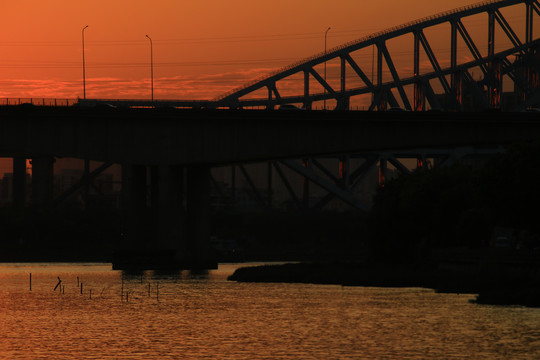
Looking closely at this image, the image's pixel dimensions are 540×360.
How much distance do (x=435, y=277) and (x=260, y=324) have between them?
32669mm

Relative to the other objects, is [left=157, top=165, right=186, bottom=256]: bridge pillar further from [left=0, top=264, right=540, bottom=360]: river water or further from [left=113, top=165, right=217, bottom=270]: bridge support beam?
[left=0, top=264, right=540, bottom=360]: river water

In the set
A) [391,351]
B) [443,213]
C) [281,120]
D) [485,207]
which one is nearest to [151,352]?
[391,351]

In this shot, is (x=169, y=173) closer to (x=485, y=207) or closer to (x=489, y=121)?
(x=489, y=121)

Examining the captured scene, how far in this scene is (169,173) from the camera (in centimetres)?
13912

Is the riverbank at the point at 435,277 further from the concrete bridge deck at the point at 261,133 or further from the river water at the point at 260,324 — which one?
the concrete bridge deck at the point at 261,133

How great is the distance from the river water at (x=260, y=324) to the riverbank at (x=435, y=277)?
164cm

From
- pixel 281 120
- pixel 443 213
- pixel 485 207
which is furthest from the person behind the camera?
pixel 281 120

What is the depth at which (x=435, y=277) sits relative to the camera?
348ft

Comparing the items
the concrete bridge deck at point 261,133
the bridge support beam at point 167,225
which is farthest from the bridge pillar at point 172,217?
the concrete bridge deck at point 261,133

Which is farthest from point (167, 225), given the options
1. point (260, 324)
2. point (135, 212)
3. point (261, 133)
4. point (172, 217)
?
point (260, 324)

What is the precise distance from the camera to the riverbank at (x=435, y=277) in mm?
86188

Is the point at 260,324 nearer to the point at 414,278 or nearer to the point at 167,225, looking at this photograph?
the point at 414,278

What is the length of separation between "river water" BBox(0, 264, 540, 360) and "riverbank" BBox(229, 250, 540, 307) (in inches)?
64.5

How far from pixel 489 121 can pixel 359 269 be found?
A: 25.7 m
